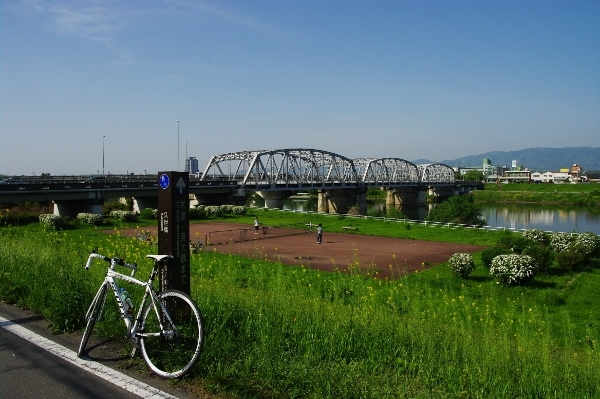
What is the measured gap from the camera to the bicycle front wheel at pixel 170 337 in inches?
204

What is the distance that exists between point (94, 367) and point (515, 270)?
1450 cm

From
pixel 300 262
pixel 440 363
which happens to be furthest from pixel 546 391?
pixel 300 262

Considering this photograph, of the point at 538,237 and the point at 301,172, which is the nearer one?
the point at 538,237

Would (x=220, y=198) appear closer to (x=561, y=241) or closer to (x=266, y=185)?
(x=266, y=185)

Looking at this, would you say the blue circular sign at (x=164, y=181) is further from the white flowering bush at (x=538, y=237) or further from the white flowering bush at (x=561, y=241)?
the white flowering bush at (x=538, y=237)

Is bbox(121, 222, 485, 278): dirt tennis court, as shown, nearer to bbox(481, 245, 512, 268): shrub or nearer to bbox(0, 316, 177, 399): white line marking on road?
bbox(481, 245, 512, 268): shrub

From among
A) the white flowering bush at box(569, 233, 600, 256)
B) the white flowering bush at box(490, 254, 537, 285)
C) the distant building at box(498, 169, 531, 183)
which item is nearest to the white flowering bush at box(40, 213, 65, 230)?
the white flowering bush at box(490, 254, 537, 285)

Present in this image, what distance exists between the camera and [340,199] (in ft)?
273

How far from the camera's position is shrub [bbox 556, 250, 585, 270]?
61.4 feet

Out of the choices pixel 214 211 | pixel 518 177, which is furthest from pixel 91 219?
pixel 518 177

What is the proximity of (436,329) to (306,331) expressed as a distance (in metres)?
1.70

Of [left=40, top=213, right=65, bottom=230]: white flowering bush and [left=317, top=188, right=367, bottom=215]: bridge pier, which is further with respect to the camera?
[left=317, top=188, right=367, bottom=215]: bridge pier

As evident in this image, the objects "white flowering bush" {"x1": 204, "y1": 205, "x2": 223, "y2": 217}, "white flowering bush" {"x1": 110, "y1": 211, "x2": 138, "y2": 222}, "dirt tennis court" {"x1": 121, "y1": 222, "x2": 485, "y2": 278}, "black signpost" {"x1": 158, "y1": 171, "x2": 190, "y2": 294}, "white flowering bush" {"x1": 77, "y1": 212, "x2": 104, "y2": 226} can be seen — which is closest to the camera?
"black signpost" {"x1": 158, "y1": 171, "x2": 190, "y2": 294}

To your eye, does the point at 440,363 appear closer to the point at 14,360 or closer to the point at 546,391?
the point at 546,391
